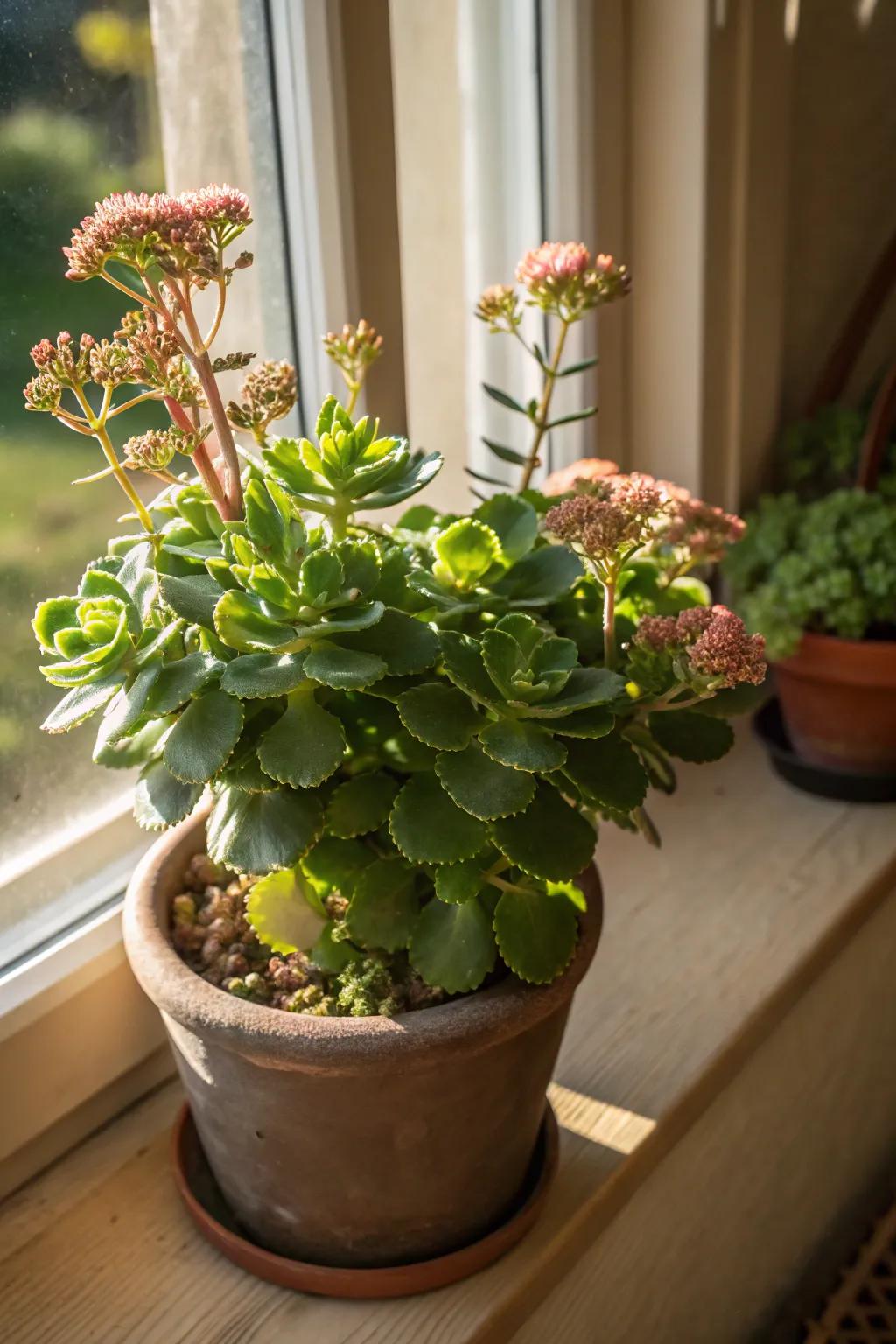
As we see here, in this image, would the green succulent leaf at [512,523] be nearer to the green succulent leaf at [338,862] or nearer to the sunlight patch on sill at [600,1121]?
the green succulent leaf at [338,862]

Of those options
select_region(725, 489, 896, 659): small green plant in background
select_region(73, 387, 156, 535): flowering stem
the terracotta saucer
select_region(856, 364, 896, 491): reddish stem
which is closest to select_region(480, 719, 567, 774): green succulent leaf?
select_region(73, 387, 156, 535): flowering stem

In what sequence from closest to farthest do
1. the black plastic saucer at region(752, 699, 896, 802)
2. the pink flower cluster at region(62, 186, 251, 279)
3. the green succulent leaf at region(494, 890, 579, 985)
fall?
1. the pink flower cluster at region(62, 186, 251, 279)
2. the green succulent leaf at region(494, 890, 579, 985)
3. the black plastic saucer at region(752, 699, 896, 802)

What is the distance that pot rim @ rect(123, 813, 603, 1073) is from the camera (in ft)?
2.05

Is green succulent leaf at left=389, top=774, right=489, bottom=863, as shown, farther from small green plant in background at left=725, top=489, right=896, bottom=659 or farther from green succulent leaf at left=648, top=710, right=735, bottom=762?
small green plant in background at left=725, top=489, right=896, bottom=659

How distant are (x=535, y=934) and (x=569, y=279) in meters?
0.36

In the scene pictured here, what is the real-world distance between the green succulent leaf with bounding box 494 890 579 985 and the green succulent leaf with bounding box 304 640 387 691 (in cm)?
17

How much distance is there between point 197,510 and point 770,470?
0.86 meters

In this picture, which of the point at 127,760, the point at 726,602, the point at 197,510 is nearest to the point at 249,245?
the point at 197,510

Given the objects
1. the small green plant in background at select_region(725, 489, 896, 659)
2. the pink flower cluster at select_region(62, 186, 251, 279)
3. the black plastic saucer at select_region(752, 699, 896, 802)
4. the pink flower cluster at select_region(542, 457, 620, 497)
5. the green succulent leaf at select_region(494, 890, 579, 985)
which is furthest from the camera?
the black plastic saucer at select_region(752, 699, 896, 802)

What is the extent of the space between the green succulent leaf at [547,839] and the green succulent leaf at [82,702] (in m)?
0.19

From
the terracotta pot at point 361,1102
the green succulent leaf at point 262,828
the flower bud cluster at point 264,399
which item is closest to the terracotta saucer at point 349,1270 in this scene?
the terracotta pot at point 361,1102

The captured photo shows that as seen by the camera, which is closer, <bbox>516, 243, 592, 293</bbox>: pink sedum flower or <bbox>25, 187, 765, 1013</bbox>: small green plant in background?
<bbox>25, 187, 765, 1013</bbox>: small green plant in background

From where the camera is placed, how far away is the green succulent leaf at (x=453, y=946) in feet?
2.15

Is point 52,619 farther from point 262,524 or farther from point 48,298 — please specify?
point 48,298
